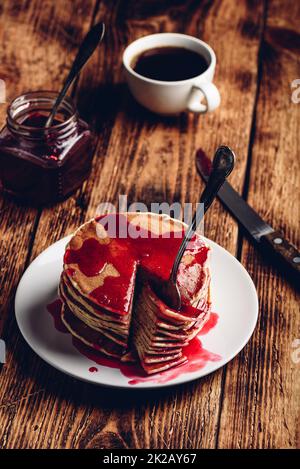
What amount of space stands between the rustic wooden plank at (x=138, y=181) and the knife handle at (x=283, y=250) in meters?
0.09

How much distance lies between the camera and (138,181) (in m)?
2.03

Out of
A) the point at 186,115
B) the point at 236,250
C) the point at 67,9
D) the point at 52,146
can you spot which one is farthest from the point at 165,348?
the point at 67,9

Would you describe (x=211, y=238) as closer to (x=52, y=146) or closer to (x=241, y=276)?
(x=241, y=276)

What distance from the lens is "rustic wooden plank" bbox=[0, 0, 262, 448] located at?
57.0 inches

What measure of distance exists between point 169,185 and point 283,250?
40 cm

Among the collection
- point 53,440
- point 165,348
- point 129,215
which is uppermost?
point 129,215

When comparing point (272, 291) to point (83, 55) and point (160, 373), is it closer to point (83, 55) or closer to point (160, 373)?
point (160, 373)

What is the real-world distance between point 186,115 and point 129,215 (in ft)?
2.32

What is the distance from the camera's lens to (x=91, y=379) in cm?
144

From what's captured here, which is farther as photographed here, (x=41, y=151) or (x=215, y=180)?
(x=41, y=151)

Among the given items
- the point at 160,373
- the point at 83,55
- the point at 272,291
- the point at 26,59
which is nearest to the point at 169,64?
the point at 83,55

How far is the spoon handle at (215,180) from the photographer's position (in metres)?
1.41
